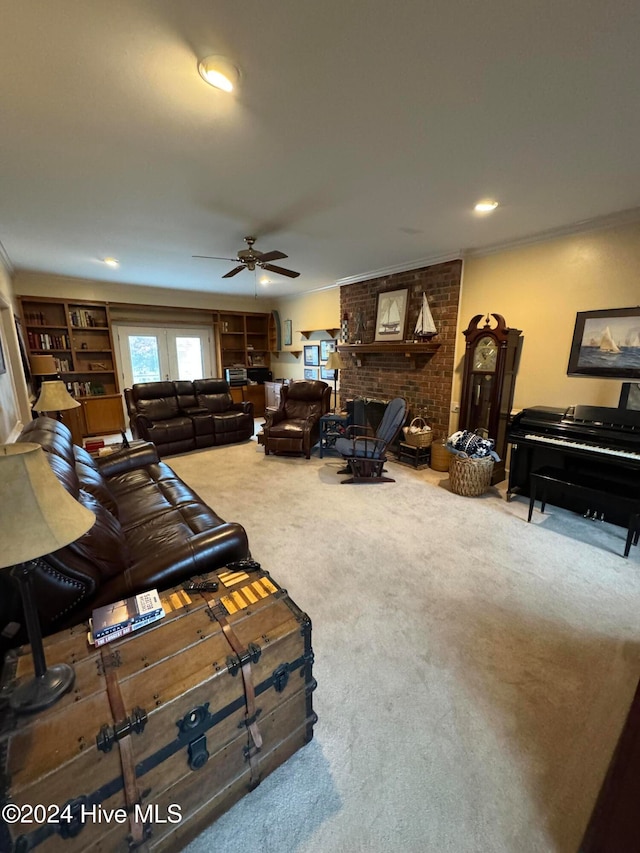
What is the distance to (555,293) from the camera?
129 inches

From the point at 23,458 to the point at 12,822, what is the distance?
0.74 metres

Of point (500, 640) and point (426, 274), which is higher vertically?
point (426, 274)

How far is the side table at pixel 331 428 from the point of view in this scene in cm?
456

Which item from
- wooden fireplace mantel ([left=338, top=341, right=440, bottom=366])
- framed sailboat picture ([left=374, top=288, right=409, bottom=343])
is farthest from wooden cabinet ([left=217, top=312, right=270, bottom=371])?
framed sailboat picture ([left=374, top=288, right=409, bottom=343])

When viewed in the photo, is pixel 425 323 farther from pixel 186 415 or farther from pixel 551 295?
pixel 186 415

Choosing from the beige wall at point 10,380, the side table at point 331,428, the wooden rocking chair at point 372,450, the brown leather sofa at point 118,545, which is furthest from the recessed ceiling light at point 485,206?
the beige wall at point 10,380

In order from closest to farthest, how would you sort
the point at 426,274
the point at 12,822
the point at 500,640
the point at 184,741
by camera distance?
the point at 12,822 → the point at 184,741 → the point at 500,640 → the point at 426,274

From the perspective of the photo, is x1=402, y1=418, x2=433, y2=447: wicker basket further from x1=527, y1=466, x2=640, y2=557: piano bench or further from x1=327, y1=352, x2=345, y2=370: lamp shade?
x1=327, y1=352, x2=345, y2=370: lamp shade

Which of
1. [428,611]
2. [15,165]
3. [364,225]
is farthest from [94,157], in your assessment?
[428,611]

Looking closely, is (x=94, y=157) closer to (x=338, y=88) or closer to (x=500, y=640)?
(x=338, y=88)

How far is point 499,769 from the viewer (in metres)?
1.19

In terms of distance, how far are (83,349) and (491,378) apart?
245 inches

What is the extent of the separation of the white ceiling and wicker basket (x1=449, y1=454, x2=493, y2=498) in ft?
Answer: 7.05

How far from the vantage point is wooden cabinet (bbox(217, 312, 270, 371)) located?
7156 millimetres
